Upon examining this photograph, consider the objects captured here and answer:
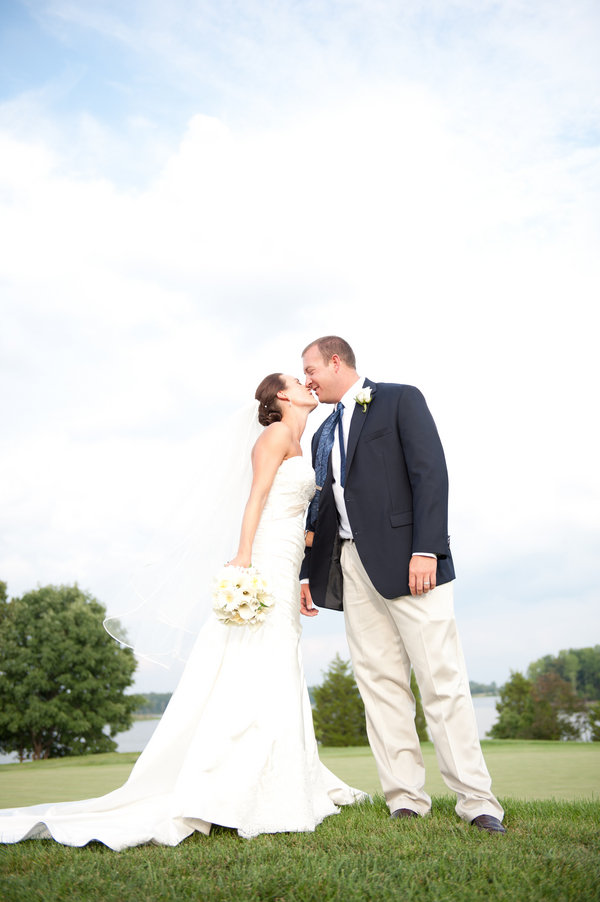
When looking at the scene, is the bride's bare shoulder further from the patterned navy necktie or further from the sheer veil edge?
the sheer veil edge

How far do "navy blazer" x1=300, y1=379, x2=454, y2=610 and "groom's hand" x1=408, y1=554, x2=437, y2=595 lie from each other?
0.06m

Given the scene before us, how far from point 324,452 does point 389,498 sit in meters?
0.62

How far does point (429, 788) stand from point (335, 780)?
5.96 feet

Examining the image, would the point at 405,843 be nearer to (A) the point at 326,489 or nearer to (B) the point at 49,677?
(A) the point at 326,489

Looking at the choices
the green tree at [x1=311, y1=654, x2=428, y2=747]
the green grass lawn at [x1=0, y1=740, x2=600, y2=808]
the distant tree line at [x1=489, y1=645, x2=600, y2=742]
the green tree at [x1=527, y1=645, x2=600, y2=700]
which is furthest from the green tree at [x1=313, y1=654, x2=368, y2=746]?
the green tree at [x1=527, y1=645, x2=600, y2=700]

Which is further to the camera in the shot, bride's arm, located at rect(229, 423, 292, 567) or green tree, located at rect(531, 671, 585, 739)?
green tree, located at rect(531, 671, 585, 739)

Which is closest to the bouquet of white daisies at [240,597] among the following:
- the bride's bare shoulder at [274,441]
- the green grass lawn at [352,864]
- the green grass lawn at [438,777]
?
the bride's bare shoulder at [274,441]

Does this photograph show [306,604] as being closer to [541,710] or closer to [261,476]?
[261,476]

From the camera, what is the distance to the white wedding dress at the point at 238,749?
3723mm

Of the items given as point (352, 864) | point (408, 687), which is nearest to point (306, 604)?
point (408, 687)

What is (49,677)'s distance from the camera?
94.9 feet

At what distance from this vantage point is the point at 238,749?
393 cm

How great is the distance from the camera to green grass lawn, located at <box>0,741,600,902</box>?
2.72 meters

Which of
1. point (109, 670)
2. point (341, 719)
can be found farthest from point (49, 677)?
point (341, 719)
